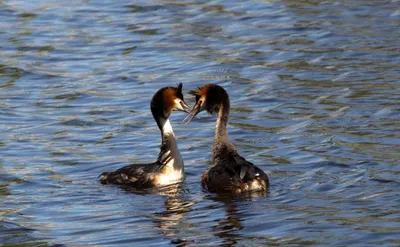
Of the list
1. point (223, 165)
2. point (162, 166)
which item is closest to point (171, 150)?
point (162, 166)

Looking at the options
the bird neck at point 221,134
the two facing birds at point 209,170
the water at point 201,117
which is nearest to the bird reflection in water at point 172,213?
the water at point 201,117

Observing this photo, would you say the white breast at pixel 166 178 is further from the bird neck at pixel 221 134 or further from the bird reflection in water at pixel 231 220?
the bird reflection in water at pixel 231 220

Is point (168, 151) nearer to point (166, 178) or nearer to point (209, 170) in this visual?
point (166, 178)

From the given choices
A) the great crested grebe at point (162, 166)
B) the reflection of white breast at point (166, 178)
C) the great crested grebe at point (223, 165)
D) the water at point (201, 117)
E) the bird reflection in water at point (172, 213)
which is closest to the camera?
the bird reflection in water at point (172, 213)

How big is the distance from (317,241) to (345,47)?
963 cm

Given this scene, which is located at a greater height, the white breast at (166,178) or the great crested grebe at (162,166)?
the great crested grebe at (162,166)

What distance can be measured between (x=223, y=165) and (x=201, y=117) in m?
3.81

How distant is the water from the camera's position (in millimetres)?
11555

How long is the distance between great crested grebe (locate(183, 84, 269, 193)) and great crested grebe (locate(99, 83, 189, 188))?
0.31 metres

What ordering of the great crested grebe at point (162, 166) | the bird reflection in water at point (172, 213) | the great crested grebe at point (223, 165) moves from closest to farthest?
the bird reflection in water at point (172, 213) < the great crested grebe at point (223, 165) < the great crested grebe at point (162, 166)

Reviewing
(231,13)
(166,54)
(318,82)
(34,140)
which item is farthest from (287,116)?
(231,13)

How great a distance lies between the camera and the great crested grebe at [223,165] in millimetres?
12633

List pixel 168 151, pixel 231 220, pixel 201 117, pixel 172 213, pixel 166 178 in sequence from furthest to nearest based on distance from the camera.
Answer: pixel 201 117 < pixel 168 151 < pixel 166 178 < pixel 172 213 < pixel 231 220

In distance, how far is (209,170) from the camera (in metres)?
13.1
